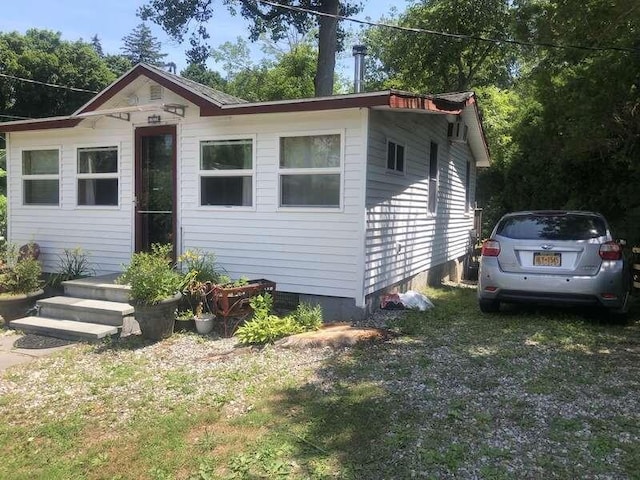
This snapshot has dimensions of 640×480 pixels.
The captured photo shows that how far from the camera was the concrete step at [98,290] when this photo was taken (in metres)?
7.43

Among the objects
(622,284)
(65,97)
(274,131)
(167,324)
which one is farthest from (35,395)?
(65,97)

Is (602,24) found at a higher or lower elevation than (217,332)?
higher

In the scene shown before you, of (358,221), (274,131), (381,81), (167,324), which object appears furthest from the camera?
(381,81)

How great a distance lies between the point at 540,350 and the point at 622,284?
5.96ft

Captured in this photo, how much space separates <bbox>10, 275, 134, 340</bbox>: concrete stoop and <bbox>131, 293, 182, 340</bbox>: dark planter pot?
1.80 ft

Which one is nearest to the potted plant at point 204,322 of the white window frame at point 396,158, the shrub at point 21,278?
the shrub at point 21,278

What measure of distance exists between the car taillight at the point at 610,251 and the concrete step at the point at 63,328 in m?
5.97

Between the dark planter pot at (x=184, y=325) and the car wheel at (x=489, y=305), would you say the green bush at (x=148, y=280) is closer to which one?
the dark planter pot at (x=184, y=325)

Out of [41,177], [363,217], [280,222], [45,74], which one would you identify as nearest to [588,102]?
[363,217]

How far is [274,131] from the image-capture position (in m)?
7.64

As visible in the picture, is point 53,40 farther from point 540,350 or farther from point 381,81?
point 540,350

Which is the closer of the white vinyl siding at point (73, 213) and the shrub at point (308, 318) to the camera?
the shrub at point (308, 318)

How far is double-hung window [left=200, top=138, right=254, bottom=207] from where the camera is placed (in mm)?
7953

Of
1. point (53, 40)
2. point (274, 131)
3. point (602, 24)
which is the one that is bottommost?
point (274, 131)
